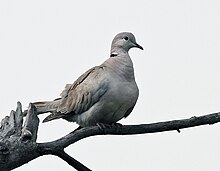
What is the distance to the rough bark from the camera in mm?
5480

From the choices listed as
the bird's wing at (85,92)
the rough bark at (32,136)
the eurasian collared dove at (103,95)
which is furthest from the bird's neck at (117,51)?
the rough bark at (32,136)

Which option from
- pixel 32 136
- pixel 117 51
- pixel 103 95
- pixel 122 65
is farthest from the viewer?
pixel 117 51

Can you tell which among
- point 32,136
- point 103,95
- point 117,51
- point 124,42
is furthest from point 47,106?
point 32,136

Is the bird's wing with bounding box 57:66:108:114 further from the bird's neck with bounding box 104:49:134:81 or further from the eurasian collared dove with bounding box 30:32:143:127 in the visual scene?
the bird's neck with bounding box 104:49:134:81

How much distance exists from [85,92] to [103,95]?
1.03 ft

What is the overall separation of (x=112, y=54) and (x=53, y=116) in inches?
41.6

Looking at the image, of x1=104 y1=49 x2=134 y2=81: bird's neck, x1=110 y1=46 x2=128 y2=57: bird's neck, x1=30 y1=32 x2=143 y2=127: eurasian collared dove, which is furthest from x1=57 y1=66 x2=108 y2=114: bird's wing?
x1=110 y1=46 x2=128 y2=57: bird's neck

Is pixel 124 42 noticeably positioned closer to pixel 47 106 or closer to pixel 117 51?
pixel 117 51

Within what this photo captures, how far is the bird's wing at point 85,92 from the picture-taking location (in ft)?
24.4

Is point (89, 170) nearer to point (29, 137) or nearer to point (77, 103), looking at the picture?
point (29, 137)

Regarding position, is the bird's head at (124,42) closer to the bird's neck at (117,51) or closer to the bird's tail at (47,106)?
the bird's neck at (117,51)

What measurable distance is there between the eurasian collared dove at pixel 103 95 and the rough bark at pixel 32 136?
1346 millimetres

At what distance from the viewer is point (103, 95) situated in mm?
7395

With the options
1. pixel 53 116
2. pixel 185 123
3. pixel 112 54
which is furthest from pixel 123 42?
pixel 185 123
